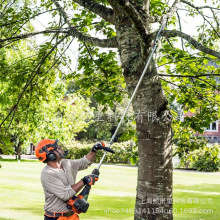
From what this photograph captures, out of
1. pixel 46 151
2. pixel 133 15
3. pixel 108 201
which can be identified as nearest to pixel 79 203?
pixel 46 151

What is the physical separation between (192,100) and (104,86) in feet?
5.49

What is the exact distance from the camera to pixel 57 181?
13.4 feet

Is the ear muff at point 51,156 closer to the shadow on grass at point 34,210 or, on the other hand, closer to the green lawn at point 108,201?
the green lawn at point 108,201

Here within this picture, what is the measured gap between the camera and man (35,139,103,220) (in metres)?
4.09

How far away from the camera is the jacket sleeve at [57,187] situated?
4062 millimetres

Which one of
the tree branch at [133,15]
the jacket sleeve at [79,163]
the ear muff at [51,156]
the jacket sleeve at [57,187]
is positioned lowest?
the jacket sleeve at [57,187]

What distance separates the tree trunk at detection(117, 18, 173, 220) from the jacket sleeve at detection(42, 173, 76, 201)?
1.46 m

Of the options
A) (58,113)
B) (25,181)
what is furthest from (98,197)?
(58,113)

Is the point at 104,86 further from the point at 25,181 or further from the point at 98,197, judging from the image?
the point at 25,181

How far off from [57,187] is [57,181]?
0.20ft

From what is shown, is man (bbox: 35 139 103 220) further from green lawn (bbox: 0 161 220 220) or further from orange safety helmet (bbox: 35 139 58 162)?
green lawn (bbox: 0 161 220 220)

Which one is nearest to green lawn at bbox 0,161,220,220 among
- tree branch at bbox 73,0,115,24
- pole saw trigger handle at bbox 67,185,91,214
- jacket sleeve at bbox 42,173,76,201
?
tree branch at bbox 73,0,115,24

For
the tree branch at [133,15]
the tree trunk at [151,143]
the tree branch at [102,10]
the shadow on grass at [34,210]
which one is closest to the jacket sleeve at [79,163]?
the tree trunk at [151,143]

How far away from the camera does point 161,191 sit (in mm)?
5199
